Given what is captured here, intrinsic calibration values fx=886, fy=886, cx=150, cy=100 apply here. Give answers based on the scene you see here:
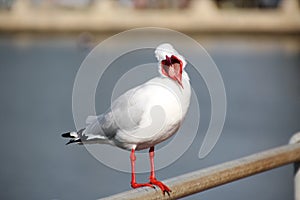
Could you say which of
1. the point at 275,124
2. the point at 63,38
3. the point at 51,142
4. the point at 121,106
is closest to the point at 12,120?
the point at 51,142

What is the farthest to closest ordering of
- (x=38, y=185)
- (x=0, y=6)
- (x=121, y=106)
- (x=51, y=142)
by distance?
(x=0, y=6)
(x=51, y=142)
(x=38, y=185)
(x=121, y=106)

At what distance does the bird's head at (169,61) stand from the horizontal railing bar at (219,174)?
303 millimetres

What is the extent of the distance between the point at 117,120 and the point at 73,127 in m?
12.1

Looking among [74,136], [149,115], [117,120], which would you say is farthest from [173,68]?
[74,136]

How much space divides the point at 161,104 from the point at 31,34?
45389 millimetres

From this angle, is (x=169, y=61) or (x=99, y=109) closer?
(x=169, y=61)

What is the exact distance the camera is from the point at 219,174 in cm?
263

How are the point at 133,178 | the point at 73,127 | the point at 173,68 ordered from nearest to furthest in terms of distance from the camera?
the point at 173,68 → the point at 133,178 → the point at 73,127

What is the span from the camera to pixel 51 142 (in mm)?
15211

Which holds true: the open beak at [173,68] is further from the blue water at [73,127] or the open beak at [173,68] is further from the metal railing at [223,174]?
the blue water at [73,127]

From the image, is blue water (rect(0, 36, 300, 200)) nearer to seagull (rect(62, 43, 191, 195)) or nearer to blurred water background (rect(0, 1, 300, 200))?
blurred water background (rect(0, 1, 300, 200))

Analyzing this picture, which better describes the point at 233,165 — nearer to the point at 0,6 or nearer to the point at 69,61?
the point at 69,61

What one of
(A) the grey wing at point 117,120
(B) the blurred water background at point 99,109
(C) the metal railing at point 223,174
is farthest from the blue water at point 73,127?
(A) the grey wing at point 117,120

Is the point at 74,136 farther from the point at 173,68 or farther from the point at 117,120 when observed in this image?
the point at 173,68
